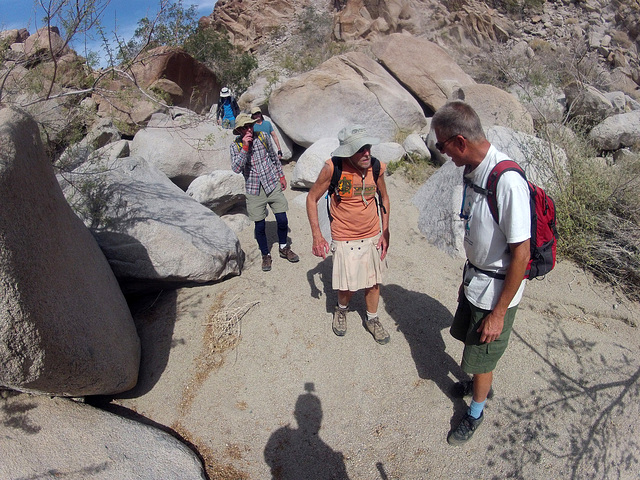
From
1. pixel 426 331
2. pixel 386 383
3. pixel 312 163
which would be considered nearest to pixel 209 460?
pixel 386 383

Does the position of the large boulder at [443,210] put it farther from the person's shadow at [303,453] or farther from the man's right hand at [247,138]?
the person's shadow at [303,453]

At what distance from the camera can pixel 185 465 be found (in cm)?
227

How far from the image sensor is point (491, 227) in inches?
72.2

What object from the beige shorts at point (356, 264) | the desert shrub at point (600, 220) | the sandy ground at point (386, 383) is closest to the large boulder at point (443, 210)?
the sandy ground at point (386, 383)

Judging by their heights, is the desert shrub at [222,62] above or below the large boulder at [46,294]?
above

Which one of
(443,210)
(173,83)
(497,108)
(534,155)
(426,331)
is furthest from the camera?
(173,83)

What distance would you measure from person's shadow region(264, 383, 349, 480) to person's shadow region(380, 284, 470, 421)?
80 centimetres

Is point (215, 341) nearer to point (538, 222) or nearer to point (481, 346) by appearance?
point (481, 346)

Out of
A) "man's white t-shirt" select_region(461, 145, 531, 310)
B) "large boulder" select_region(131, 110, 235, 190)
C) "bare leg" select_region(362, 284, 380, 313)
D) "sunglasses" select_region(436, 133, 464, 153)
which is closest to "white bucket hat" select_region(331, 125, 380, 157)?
"sunglasses" select_region(436, 133, 464, 153)

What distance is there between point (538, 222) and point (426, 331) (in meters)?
1.61

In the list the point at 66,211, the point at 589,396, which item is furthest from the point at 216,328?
the point at 589,396

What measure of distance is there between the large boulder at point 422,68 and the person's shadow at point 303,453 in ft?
22.3

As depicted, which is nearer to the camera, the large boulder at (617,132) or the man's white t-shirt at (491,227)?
the man's white t-shirt at (491,227)

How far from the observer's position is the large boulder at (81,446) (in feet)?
6.62
